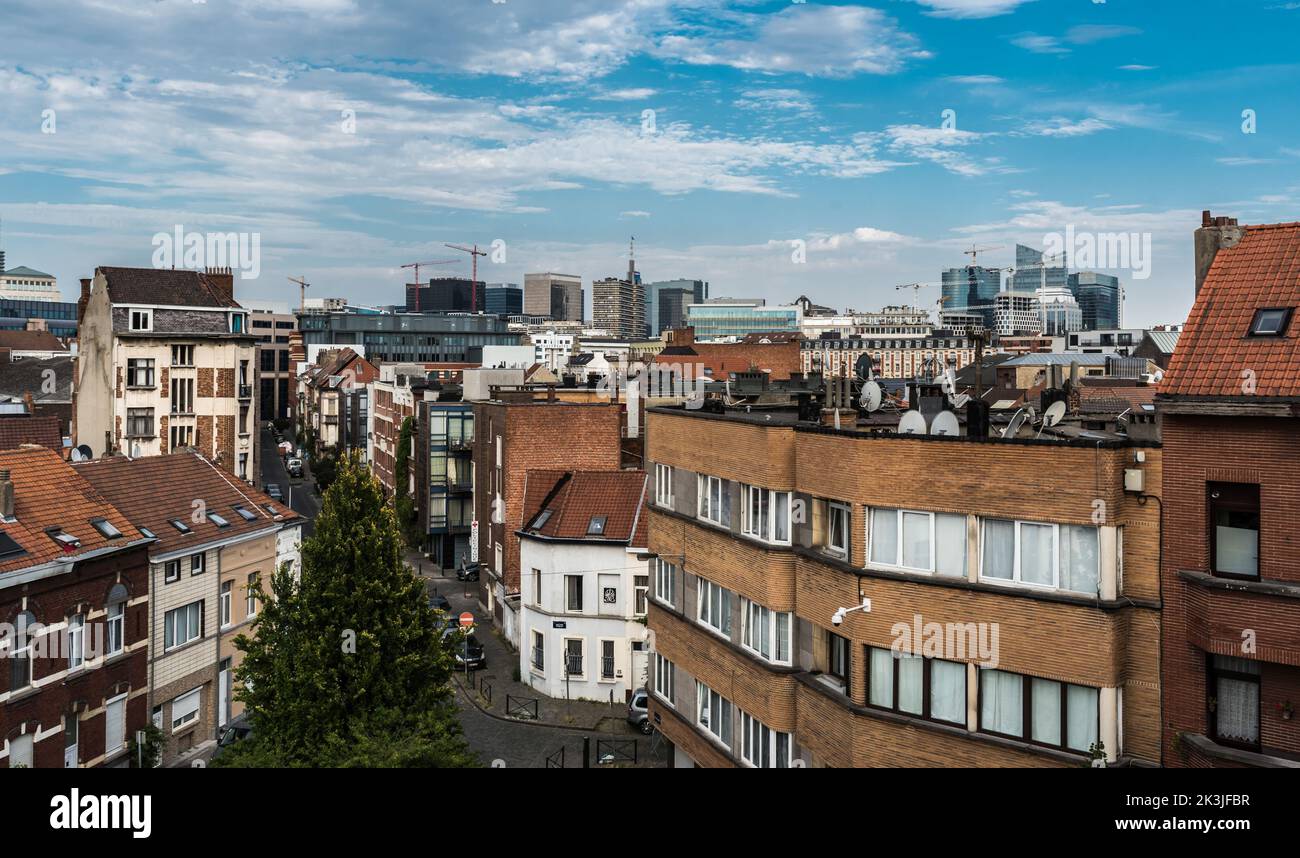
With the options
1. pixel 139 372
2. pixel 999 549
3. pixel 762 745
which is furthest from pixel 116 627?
pixel 139 372

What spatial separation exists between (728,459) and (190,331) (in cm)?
4302

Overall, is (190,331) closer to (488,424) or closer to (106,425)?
(106,425)

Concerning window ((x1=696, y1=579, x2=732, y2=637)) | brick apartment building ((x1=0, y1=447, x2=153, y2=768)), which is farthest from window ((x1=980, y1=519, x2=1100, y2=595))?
brick apartment building ((x1=0, y1=447, x2=153, y2=768))

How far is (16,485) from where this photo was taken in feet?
99.1

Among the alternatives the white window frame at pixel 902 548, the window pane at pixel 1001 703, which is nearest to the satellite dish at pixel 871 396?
the white window frame at pixel 902 548

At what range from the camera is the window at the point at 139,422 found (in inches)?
2218

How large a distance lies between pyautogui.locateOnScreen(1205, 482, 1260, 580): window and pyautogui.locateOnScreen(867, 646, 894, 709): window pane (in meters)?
6.45

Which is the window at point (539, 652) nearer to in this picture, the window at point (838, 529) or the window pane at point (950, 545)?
the window at point (838, 529)

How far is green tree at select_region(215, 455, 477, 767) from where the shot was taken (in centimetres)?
2695

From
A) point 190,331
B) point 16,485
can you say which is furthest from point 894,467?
point 190,331

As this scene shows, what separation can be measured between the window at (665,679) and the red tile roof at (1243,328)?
674 inches

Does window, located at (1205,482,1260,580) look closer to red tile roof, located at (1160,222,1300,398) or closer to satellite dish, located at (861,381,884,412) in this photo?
red tile roof, located at (1160,222,1300,398)

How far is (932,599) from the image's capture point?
20.1m

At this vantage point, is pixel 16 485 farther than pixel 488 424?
No
